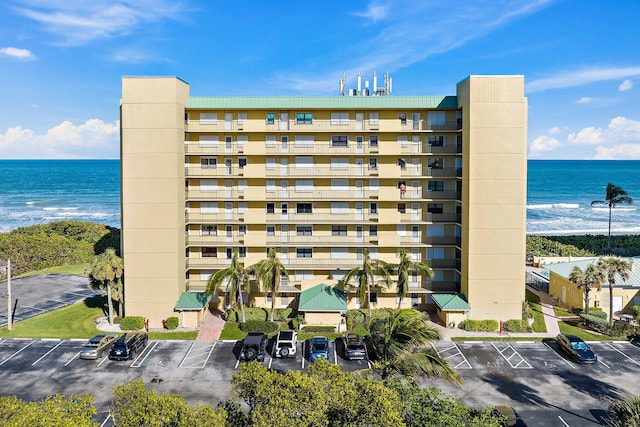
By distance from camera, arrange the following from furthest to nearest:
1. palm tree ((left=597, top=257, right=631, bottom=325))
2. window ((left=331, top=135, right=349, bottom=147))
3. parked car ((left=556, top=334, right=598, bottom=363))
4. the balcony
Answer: window ((left=331, top=135, right=349, bottom=147)), the balcony, palm tree ((left=597, top=257, right=631, bottom=325)), parked car ((left=556, top=334, right=598, bottom=363))

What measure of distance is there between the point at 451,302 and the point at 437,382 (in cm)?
1207

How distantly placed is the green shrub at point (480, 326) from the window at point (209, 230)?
23.9m

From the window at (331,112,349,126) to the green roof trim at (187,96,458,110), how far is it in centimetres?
95

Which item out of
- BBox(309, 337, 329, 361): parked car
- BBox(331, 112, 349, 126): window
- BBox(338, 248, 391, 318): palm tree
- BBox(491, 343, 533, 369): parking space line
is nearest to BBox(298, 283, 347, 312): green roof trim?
BBox(338, 248, 391, 318): palm tree

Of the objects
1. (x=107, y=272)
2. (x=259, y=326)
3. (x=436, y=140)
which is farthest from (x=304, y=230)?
(x=107, y=272)

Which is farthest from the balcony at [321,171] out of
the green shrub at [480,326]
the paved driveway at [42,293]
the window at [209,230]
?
the paved driveway at [42,293]

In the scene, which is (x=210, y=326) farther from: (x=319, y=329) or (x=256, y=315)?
(x=319, y=329)

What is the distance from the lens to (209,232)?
45.3 m

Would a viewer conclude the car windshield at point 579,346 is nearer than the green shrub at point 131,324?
Yes

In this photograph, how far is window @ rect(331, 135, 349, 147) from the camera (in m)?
44.4

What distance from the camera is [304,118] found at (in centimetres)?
4406

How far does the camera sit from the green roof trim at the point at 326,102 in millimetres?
43062

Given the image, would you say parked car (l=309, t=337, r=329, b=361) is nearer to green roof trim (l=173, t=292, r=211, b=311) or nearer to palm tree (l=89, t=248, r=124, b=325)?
green roof trim (l=173, t=292, r=211, b=311)

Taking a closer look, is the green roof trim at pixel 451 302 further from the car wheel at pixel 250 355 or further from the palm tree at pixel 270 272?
the car wheel at pixel 250 355
